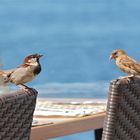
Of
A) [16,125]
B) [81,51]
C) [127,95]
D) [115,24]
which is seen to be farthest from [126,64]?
[115,24]

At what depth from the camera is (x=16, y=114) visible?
5.77 feet

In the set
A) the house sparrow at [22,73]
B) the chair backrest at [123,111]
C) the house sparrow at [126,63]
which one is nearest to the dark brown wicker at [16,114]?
the chair backrest at [123,111]

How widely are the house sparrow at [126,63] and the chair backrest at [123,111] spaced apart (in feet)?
1.27

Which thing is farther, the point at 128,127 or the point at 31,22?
the point at 31,22

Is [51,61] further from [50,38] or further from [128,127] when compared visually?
[128,127]

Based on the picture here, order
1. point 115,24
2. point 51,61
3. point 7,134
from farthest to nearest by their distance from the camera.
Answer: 1. point 115,24
2. point 51,61
3. point 7,134

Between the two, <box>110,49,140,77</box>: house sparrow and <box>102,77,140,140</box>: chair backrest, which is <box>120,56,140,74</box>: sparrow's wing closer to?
<box>110,49,140,77</box>: house sparrow

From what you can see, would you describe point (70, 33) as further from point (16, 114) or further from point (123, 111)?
point (16, 114)

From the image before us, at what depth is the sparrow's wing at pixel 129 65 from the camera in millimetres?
2340

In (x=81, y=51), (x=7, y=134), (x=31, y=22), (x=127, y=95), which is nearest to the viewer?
(x=7, y=134)

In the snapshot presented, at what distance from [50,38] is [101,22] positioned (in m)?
0.98

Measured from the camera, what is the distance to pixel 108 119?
1851 mm

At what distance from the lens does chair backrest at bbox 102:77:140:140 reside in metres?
1.85

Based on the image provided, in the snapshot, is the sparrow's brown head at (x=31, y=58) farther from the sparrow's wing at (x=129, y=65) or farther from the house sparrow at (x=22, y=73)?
the sparrow's wing at (x=129, y=65)
